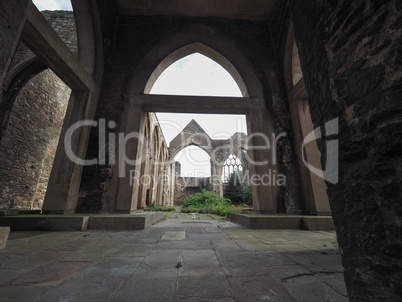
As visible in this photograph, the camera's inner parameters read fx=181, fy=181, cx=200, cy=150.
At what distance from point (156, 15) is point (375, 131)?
730cm

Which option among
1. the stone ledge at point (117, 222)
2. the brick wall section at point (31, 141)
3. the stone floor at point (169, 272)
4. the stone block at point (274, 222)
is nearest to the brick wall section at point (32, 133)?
the brick wall section at point (31, 141)

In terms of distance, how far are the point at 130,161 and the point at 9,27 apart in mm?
2995

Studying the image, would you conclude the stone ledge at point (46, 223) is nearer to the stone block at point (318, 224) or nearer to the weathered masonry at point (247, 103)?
the weathered masonry at point (247, 103)

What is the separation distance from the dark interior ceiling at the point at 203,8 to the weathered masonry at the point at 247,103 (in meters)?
0.04

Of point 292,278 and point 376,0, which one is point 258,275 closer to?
point 292,278

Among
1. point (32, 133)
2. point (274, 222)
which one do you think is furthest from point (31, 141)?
point (274, 222)

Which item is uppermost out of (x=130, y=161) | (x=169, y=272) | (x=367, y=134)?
(x=130, y=161)

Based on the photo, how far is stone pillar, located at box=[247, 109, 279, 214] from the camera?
452cm

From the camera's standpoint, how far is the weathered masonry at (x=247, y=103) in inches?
32.9

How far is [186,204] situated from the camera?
37.1 feet

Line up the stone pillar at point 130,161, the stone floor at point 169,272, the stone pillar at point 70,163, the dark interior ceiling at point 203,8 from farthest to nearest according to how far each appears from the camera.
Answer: the dark interior ceiling at point 203,8 < the stone pillar at point 130,161 < the stone pillar at point 70,163 < the stone floor at point 169,272

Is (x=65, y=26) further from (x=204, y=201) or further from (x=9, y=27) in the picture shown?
(x=204, y=201)

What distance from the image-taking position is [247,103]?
17.4 feet

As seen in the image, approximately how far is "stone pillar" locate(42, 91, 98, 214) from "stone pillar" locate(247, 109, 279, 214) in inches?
168
